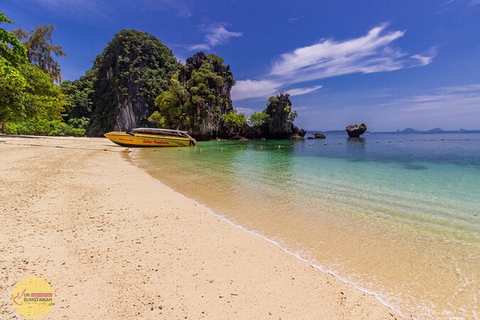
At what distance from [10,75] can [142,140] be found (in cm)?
1608

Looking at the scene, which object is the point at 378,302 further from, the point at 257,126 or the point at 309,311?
the point at 257,126

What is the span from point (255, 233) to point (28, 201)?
5.54m

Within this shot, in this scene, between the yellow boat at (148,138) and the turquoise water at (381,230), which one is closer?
the turquoise water at (381,230)

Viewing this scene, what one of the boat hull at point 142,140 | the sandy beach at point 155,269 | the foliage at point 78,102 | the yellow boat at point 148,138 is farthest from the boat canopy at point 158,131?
the foliage at point 78,102

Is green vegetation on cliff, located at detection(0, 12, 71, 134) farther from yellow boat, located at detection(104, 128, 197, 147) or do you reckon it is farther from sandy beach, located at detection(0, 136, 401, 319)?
sandy beach, located at detection(0, 136, 401, 319)

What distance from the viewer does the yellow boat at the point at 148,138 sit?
29422 millimetres

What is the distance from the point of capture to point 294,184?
10.5m

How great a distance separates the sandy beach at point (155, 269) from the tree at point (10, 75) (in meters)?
13.5

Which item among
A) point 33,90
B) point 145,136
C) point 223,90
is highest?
point 223,90

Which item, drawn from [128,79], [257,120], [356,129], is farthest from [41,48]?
[356,129]

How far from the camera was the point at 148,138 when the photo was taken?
30.1 m

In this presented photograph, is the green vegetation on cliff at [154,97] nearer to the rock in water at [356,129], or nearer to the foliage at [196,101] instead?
the foliage at [196,101]

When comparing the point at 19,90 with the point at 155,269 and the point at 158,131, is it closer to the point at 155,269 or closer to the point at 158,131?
the point at 158,131

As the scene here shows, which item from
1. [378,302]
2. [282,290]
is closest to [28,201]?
[282,290]
